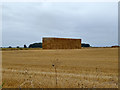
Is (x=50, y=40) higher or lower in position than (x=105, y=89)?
higher

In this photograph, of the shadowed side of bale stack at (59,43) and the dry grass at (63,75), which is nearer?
the dry grass at (63,75)

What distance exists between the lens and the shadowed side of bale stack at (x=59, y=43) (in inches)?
811

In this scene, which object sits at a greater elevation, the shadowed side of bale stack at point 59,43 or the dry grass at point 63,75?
the shadowed side of bale stack at point 59,43

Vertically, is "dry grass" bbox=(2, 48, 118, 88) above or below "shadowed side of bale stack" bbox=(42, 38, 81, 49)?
below

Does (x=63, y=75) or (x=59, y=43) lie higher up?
(x=59, y=43)

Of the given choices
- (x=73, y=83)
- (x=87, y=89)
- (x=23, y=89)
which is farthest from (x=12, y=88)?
(x=87, y=89)

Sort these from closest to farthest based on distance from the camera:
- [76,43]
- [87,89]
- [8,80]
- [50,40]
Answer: [87,89], [8,80], [50,40], [76,43]

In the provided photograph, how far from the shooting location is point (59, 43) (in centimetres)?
2122

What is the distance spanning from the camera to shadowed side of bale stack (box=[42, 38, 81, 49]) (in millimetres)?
20594

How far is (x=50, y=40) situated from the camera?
67.1 ft

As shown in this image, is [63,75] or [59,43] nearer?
[63,75]

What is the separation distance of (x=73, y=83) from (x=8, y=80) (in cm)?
249

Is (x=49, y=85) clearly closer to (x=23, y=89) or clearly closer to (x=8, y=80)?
(x=23, y=89)

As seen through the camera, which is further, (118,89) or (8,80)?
(8,80)
